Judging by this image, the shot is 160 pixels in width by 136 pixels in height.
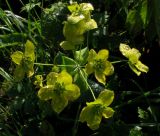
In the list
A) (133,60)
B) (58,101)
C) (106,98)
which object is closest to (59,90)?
(58,101)

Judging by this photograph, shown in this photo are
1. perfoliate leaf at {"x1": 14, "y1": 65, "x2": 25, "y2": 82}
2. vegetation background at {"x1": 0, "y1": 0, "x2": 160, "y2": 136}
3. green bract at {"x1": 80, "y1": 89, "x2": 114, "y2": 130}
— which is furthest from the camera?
vegetation background at {"x1": 0, "y1": 0, "x2": 160, "y2": 136}

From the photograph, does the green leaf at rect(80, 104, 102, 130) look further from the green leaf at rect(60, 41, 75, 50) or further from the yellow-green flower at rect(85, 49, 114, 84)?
the green leaf at rect(60, 41, 75, 50)

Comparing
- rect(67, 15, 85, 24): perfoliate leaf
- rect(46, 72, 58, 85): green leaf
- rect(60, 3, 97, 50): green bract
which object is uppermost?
rect(67, 15, 85, 24): perfoliate leaf

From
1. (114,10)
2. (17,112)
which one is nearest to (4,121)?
(17,112)

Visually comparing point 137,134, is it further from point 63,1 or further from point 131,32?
point 63,1

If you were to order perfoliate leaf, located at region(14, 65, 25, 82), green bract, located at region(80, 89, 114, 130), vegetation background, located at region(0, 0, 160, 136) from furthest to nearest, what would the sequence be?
vegetation background, located at region(0, 0, 160, 136)
perfoliate leaf, located at region(14, 65, 25, 82)
green bract, located at region(80, 89, 114, 130)

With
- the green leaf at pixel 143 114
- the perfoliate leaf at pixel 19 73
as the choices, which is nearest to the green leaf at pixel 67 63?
the perfoliate leaf at pixel 19 73

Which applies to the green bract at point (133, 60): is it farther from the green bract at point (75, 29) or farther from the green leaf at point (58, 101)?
the green leaf at point (58, 101)

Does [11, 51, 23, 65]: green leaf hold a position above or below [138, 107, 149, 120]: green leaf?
Answer: above

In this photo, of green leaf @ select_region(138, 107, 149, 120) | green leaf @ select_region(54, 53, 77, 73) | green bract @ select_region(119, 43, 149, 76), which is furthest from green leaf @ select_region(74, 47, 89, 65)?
green leaf @ select_region(138, 107, 149, 120)
